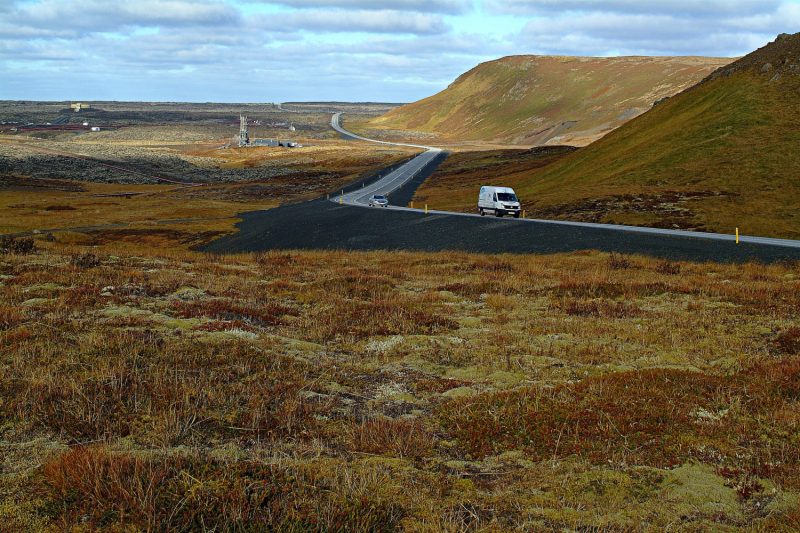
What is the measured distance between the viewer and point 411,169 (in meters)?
129

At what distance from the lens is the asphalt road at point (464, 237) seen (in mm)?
31750

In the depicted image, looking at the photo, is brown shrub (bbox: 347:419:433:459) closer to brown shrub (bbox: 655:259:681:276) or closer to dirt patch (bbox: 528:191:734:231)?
brown shrub (bbox: 655:259:681:276)

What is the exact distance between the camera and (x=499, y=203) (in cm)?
5294

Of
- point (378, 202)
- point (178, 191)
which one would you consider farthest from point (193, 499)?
point (178, 191)

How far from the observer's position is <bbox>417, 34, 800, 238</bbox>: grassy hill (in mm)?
45812

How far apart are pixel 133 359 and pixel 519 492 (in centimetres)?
653

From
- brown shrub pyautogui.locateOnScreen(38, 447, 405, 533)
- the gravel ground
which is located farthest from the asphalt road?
brown shrub pyautogui.locateOnScreen(38, 447, 405, 533)

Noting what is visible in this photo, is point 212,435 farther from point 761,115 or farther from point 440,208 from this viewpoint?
point 761,115

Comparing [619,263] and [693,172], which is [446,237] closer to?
[619,263]

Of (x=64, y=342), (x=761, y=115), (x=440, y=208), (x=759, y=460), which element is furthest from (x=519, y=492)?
(x=761, y=115)

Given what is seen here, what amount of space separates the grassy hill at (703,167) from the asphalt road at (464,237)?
6.59m

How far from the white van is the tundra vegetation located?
125 ft

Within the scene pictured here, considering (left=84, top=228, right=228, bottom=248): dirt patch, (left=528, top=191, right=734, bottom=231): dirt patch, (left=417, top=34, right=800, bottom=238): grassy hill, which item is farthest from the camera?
(left=84, top=228, right=228, bottom=248): dirt patch

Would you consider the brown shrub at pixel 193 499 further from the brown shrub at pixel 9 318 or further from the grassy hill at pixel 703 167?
the grassy hill at pixel 703 167
